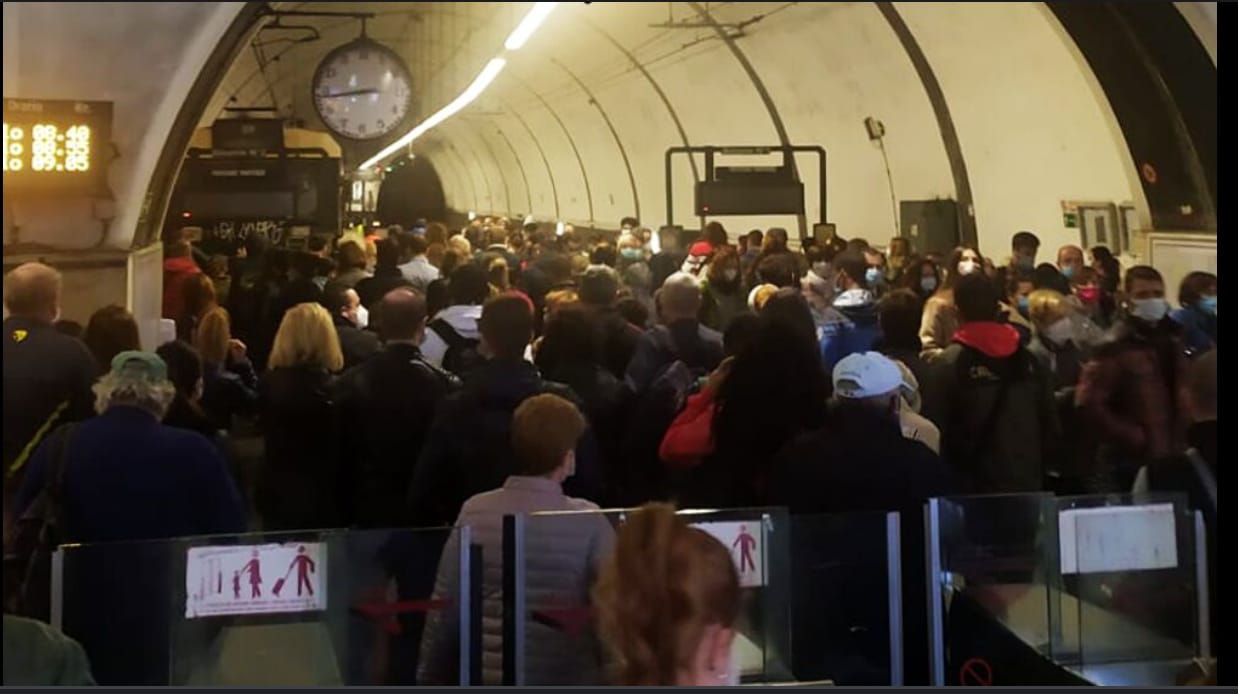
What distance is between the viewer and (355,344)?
16.9 feet

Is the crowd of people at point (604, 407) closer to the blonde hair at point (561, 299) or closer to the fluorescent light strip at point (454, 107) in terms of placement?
the blonde hair at point (561, 299)

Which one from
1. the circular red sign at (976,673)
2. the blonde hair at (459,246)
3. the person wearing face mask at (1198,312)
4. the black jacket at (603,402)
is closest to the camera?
the circular red sign at (976,673)

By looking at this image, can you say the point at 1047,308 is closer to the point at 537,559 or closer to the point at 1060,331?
the point at 1060,331

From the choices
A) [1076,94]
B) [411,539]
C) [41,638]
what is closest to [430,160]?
[1076,94]

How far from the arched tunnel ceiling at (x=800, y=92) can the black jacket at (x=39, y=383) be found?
245cm

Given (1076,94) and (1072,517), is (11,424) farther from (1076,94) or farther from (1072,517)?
(1076,94)

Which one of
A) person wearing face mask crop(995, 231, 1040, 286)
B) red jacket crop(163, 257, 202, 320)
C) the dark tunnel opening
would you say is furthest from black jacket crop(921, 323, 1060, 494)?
the dark tunnel opening

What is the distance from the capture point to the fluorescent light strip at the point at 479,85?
5.90 meters

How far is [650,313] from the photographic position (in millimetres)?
6207

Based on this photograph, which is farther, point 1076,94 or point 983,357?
point 1076,94

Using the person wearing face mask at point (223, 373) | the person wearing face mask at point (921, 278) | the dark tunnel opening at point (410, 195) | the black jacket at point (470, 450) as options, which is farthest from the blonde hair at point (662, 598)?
the dark tunnel opening at point (410, 195)

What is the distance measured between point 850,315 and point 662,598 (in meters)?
4.06

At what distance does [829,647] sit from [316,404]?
1.96 metres

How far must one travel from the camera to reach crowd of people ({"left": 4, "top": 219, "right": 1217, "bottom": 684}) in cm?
351
